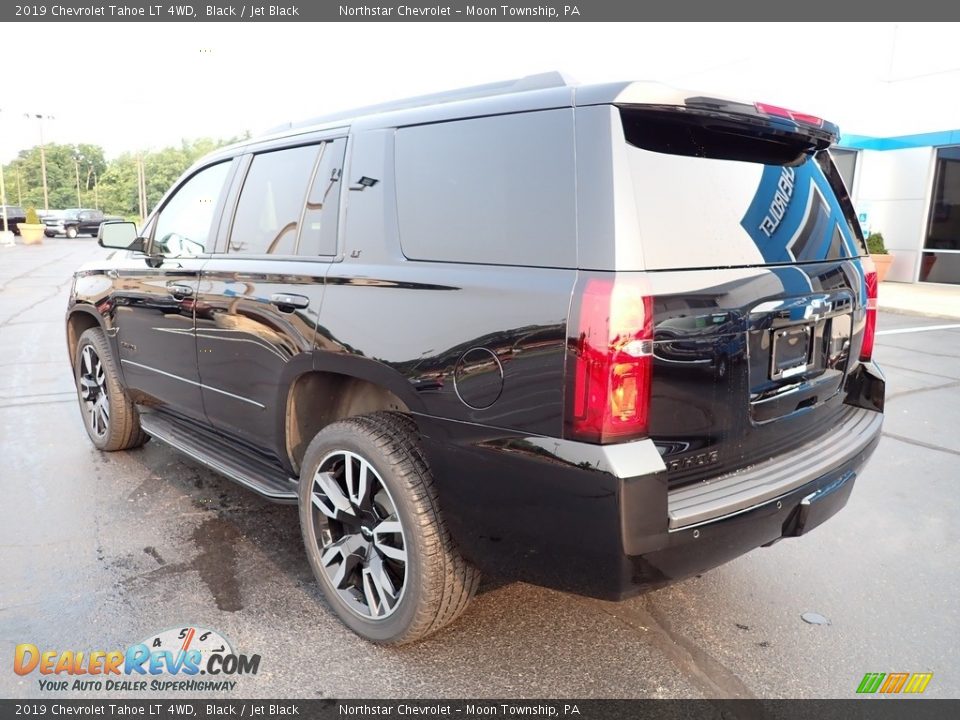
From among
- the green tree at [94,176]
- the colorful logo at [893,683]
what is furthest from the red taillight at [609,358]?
the green tree at [94,176]

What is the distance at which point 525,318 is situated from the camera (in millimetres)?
2213

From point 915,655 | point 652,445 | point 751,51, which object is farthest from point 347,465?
point 751,51

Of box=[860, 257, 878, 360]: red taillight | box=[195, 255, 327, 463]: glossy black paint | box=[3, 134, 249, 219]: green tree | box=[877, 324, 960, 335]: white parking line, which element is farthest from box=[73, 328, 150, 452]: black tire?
box=[3, 134, 249, 219]: green tree

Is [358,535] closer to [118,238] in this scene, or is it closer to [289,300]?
[289,300]

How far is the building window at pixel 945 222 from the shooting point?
16.8 metres

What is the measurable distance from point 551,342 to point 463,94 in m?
1.22

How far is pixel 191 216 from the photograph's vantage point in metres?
4.16

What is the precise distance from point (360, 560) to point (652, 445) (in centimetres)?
129

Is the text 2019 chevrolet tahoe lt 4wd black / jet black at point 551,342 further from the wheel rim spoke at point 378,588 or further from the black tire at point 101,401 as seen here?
the black tire at point 101,401

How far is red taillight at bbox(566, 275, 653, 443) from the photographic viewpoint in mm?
2078

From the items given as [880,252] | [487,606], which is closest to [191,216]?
[487,606]

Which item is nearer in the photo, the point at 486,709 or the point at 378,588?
the point at 486,709

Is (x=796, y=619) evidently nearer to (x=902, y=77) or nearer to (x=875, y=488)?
(x=875, y=488)

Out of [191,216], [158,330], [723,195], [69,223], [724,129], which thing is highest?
[724,129]
